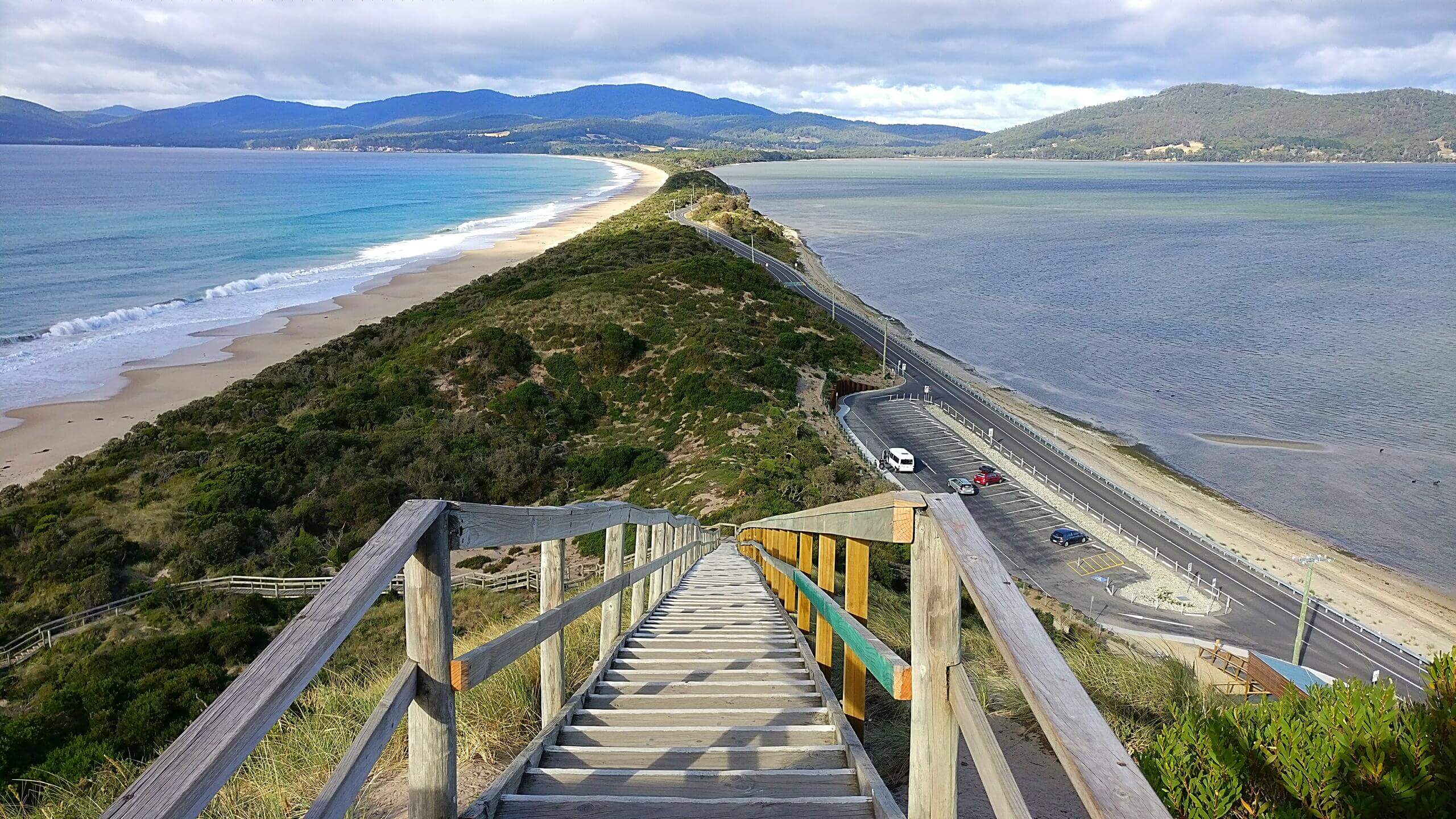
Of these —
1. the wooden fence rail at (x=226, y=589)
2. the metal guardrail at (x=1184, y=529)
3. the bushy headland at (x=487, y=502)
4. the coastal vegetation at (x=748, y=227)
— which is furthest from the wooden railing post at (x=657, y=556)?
the coastal vegetation at (x=748, y=227)

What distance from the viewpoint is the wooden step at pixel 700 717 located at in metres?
3.46

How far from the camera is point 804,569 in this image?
6004mm

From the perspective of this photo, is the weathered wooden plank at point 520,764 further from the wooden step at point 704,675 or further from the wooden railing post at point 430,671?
the wooden step at point 704,675

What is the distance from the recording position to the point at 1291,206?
464ft

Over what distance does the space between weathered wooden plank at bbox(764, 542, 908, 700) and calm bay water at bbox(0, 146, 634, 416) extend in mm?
40323

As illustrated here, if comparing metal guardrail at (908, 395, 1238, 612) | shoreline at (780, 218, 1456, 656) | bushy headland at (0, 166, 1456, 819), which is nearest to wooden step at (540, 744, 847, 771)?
bushy headland at (0, 166, 1456, 819)

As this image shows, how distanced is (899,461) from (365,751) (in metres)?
29.5

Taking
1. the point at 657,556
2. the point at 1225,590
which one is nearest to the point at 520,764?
the point at 657,556

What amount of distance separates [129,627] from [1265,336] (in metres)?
59.5

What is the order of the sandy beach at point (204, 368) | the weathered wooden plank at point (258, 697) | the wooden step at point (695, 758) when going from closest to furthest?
the weathered wooden plank at point (258, 697), the wooden step at point (695, 758), the sandy beach at point (204, 368)

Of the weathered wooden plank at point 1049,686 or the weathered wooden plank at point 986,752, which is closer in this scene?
the weathered wooden plank at point 1049,686

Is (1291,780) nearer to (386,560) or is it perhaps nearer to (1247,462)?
(386,560)

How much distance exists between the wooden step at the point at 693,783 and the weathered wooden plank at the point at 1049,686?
1183 millimetres

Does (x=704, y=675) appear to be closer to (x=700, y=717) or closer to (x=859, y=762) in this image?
(x=700, y=717)
